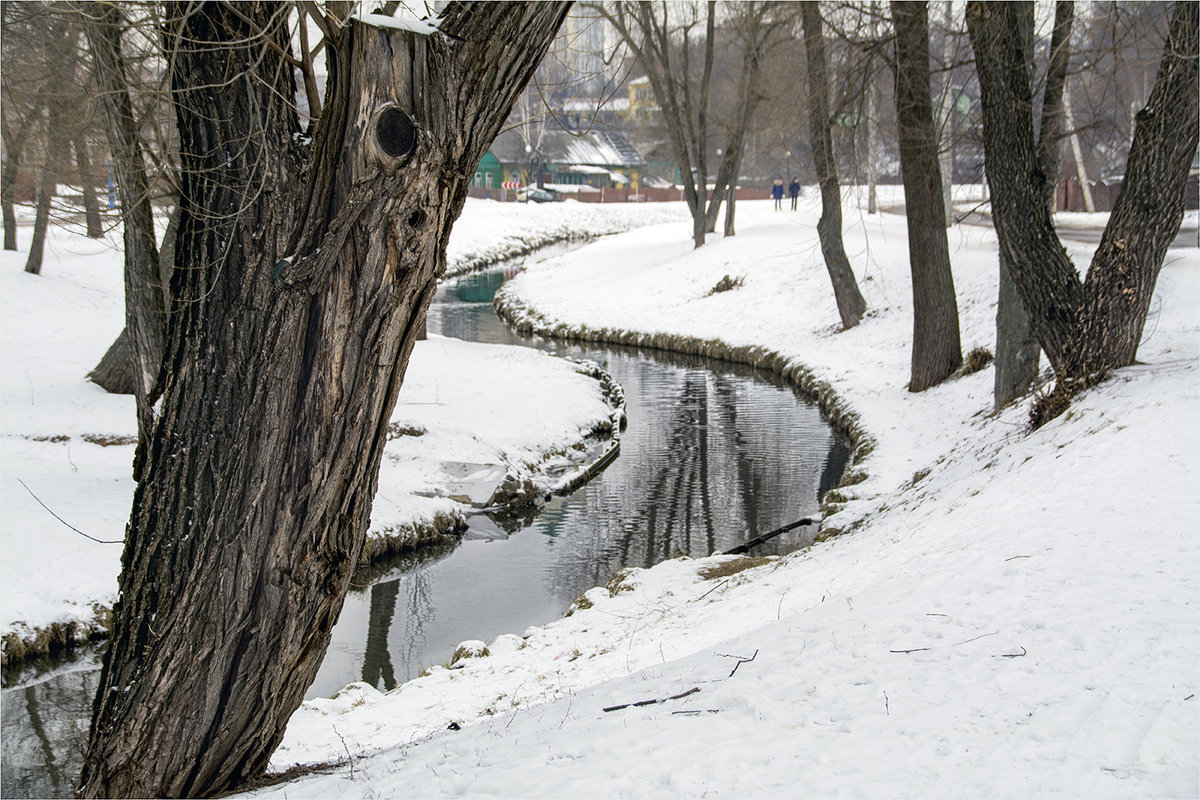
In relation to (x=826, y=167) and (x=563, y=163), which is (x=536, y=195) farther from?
(x=826, y=167)

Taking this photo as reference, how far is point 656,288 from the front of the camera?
2572 cm

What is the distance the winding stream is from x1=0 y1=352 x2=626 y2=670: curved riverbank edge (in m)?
0.13

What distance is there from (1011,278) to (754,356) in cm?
1016

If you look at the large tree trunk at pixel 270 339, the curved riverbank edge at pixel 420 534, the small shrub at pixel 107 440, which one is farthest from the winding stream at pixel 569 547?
the small shrub at pixel 107 440

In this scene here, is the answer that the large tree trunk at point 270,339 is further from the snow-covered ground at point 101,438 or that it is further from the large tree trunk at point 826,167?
the large tree trunk at point 826,167

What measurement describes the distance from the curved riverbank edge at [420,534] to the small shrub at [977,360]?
16.3ft

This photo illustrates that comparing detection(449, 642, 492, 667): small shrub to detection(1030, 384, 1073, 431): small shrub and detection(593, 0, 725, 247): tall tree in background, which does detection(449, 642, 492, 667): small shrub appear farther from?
detection(593, 0, 725, 247): tall tree in background

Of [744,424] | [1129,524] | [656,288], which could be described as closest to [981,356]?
[744,424]

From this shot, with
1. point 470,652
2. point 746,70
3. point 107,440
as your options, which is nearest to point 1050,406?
point 470,652

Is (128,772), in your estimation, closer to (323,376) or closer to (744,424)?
(323,376)

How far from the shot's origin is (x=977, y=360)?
12.8m

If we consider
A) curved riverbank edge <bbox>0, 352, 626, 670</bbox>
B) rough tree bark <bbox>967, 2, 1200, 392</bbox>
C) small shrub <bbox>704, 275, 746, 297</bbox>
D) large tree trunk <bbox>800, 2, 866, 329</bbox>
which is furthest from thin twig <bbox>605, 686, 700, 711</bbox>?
small shrub <bbox>704, 275, 746, 297</bbox>

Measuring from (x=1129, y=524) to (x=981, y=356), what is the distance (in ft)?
28.1

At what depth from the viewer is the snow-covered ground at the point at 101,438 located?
24.9 feet
